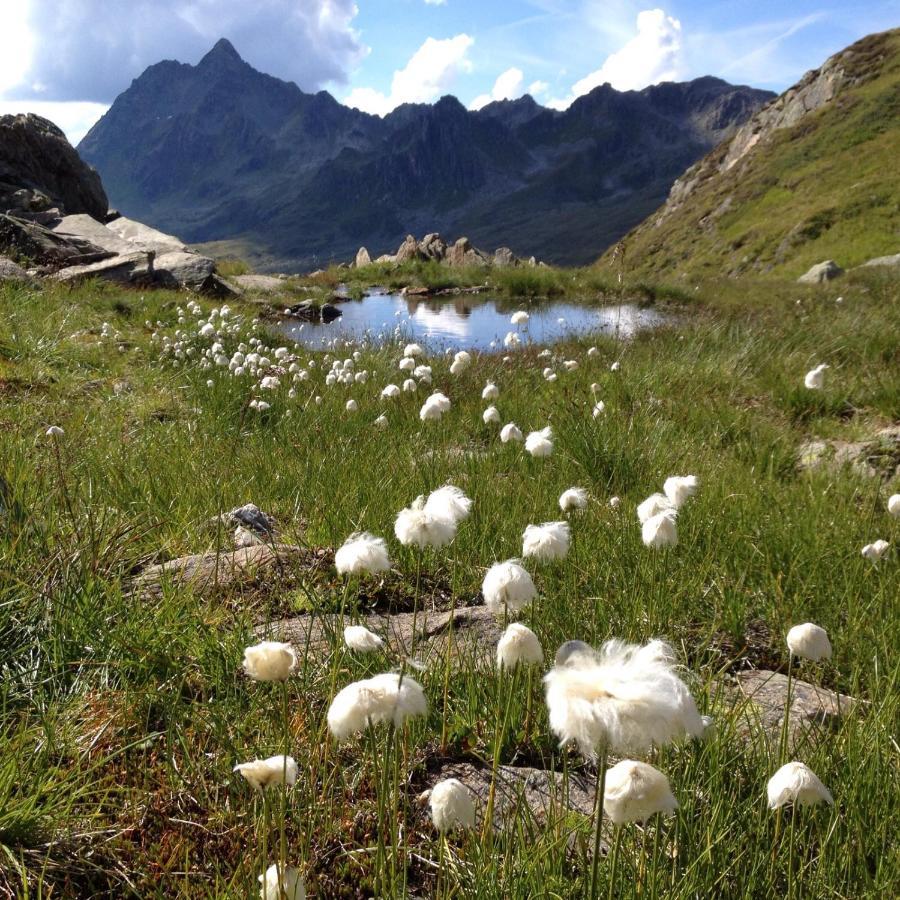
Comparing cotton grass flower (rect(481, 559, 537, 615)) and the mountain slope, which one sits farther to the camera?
the mountain slope

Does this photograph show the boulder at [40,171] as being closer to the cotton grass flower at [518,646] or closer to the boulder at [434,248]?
the boulder at [434,248]

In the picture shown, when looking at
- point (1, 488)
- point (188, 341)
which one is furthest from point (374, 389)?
point (1, 488)

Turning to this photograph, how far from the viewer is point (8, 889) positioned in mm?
1511

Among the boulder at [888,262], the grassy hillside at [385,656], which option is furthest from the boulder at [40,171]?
the boulder at [888,262]

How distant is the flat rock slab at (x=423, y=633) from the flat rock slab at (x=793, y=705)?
877 millimetres

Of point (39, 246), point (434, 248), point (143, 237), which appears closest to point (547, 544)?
point (39, 246)

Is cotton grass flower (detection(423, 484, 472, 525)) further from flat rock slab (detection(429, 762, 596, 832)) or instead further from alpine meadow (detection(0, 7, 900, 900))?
flat rock slab (detection(429, 762, 596, 832))

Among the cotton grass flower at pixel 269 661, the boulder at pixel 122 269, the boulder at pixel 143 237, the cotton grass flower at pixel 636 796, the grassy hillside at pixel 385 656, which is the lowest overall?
the grassy hillside at pixel 385 656

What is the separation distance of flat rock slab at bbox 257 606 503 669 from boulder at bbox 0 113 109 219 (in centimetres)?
2161

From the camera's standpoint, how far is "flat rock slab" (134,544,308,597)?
2.84m

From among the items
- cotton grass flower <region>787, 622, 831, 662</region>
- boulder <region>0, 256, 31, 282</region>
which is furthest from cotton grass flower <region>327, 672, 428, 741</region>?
boulder <region>0, 256, 31, 282</region>

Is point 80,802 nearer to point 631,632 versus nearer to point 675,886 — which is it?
point 675,886

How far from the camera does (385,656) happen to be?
2.34 m

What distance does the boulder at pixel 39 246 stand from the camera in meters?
14.9
